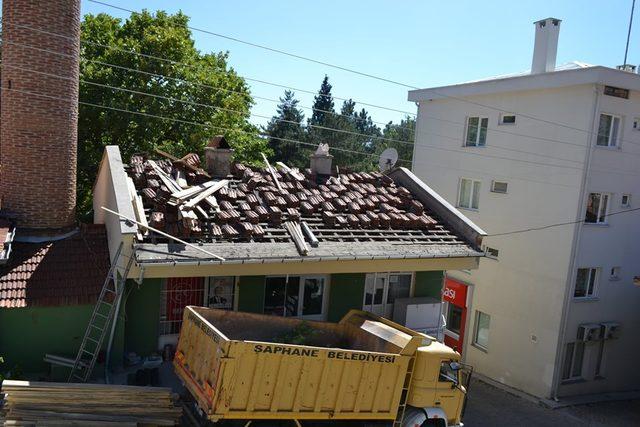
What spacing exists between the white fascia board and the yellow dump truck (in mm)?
12296

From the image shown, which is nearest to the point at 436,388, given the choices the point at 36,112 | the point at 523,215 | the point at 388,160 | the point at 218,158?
the point at 218,158

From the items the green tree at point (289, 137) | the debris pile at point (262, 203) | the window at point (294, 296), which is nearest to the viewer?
the debris pile at point (262, 203)

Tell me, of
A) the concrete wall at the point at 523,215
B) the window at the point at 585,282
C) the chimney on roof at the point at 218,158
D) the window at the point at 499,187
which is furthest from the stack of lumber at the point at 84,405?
the window at the point at 499,187

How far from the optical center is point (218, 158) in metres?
14.4

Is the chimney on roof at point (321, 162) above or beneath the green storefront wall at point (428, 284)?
above

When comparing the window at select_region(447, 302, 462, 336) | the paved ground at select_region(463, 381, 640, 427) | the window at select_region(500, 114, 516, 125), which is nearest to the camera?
the paved ground at select_region(463, 381, 640, 427)

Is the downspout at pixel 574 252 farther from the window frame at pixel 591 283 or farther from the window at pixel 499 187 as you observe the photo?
the window at pixel 499 187

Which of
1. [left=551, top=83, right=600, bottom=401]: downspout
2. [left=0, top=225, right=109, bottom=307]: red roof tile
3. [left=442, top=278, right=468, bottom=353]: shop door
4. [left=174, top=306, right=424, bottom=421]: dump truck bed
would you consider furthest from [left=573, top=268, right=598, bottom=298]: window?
[left=0, top=225, right=109, bottom=307]: red roof tile

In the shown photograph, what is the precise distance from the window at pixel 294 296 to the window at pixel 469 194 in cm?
1150

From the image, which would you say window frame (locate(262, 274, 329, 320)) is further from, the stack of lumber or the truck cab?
the stack of lumber

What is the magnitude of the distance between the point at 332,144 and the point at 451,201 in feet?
107

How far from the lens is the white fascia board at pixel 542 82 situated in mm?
18078

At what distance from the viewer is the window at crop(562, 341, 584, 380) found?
2003cm

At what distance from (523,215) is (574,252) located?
2527 millimetres
